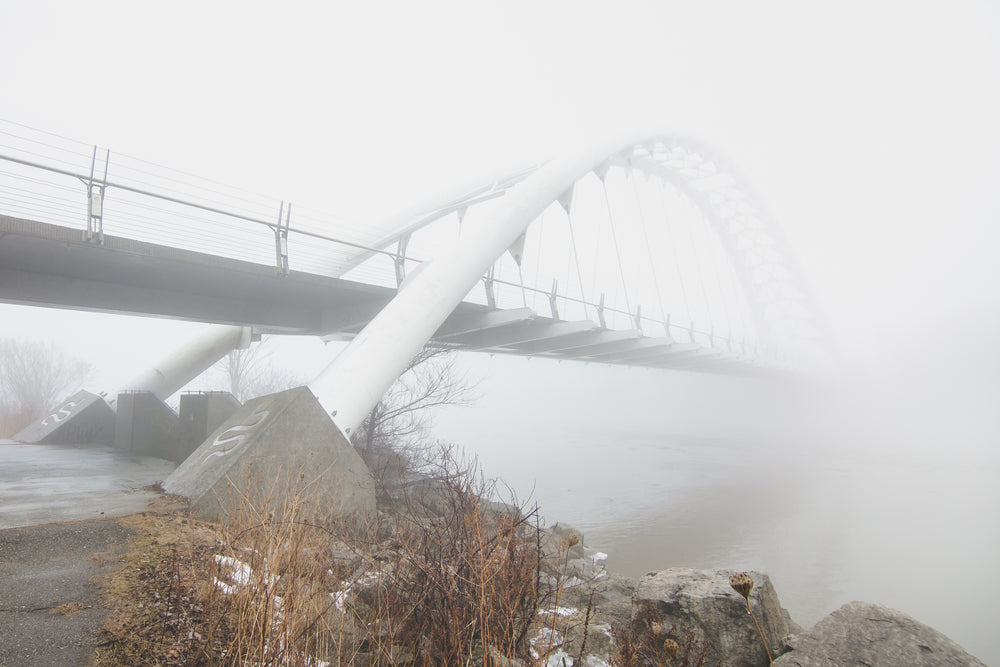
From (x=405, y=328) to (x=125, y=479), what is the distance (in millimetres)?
4538

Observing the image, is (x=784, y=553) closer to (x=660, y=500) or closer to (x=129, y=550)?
(x=660, y=500)

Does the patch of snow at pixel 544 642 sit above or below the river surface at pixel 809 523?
above

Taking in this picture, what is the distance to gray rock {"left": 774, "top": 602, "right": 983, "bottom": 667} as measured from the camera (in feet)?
11.8

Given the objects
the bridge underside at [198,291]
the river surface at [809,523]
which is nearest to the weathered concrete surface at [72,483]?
the bridge underside at [198,291]

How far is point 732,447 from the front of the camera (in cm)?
4297

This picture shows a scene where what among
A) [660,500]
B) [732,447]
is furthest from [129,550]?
[732,447]

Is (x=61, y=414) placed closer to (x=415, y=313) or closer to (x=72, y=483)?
(x=72, y=483)

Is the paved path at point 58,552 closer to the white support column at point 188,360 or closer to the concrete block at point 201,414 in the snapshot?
the concrete block at point 201,414

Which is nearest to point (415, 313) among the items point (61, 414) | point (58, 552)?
point (58, 552)

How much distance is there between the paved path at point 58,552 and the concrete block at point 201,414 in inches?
87.8

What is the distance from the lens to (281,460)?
657cm

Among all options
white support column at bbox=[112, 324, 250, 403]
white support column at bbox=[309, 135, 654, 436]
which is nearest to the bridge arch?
white support column at bbox=[309, 135, 654, 436]

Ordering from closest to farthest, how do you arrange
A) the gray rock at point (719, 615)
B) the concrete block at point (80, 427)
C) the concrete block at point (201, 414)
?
1. the gray rock at point (719, 615)
2. the concrete block at point (201, 414)
3. the concrete block at point (80, 427)

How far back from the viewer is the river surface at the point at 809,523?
10.2 metres
